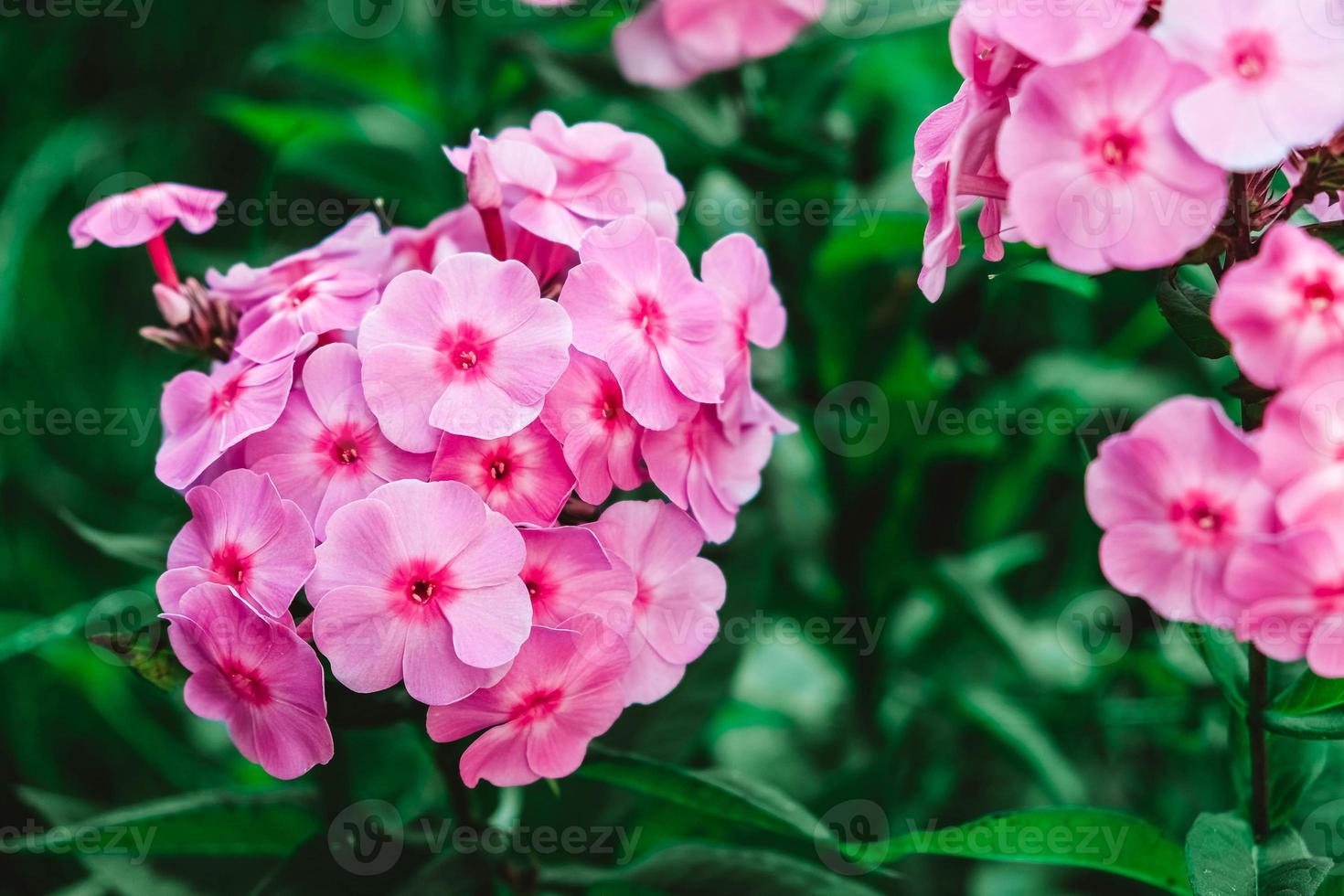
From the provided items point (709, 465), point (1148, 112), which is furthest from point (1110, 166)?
point (709, 465)

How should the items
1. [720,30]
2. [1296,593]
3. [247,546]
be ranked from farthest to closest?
[720,30] → [247,546] → [1296,593]

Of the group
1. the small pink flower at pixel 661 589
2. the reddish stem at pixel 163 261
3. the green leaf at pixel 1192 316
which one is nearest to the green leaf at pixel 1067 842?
the small pink flower at pixel 661 589

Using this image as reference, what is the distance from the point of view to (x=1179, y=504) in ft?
1.52

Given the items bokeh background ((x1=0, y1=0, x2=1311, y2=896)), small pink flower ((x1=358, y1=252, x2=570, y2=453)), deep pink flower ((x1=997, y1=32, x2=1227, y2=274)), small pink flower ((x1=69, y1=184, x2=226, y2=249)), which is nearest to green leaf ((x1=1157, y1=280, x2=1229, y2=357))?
deep pink flower ((x1=997, y1=32, x2=1227, y2=274))

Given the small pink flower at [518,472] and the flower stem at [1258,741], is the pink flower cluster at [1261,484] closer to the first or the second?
the flower stem at [1258,741]

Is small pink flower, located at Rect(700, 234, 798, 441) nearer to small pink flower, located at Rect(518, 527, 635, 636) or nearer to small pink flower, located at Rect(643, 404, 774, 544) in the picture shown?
small pink flower, located at Rect(643, 404, 774, 544)

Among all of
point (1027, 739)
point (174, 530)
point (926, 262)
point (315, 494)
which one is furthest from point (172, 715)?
point (926, 262)

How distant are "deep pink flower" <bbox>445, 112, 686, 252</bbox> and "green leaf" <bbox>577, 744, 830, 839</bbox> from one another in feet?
1.00

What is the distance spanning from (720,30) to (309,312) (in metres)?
0.47

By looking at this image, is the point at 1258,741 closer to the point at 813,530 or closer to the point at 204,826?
the point at 813,530

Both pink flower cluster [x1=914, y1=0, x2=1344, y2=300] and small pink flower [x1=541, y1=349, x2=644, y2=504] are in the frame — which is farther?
small pink flower [x1=541, y1=349, x2=644, y2=504]

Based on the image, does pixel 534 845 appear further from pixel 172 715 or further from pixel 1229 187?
pixel 172 715

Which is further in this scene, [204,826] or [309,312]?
[204,826]

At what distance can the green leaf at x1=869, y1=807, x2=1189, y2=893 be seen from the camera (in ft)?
1.90
